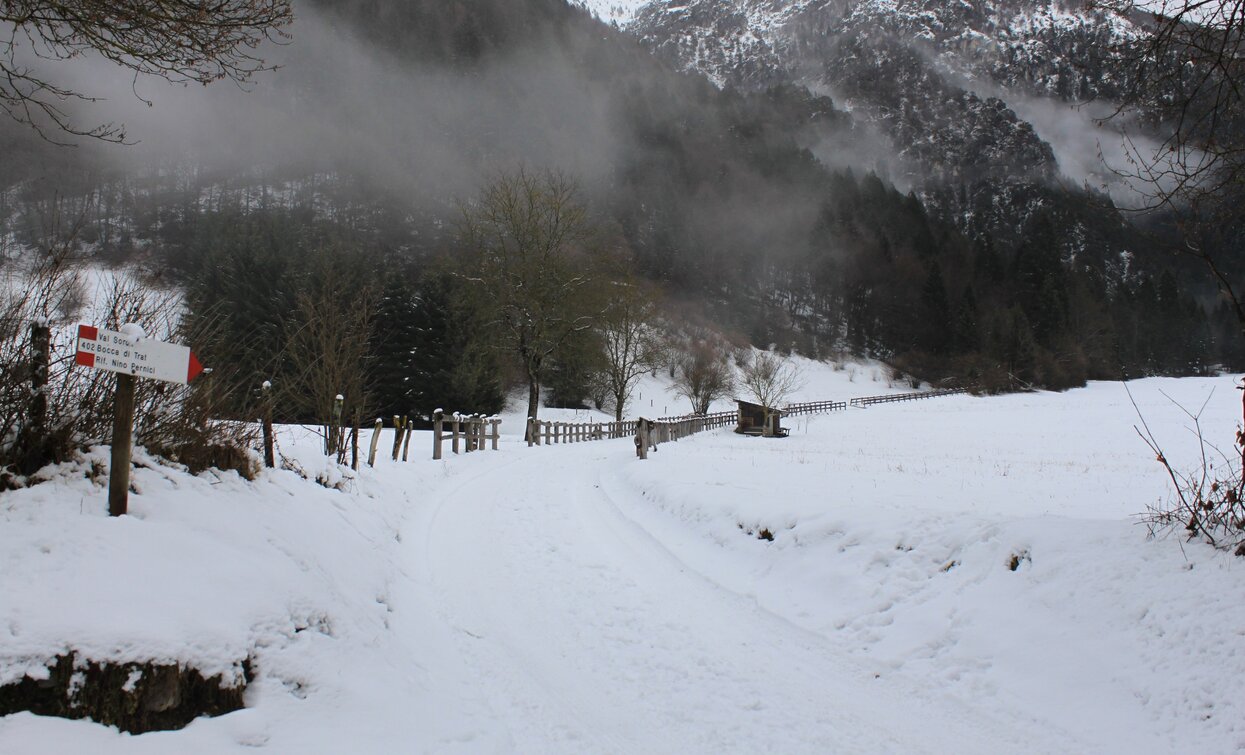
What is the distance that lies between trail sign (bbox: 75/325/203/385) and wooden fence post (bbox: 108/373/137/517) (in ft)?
0.38

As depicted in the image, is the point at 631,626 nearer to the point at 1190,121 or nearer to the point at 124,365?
the point at 124,365

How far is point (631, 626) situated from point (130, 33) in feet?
16.4

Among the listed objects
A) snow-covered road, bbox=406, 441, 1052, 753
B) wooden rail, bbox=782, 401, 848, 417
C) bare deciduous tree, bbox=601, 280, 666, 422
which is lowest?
snow-covered road, bbox=406, 441, 1052, 753

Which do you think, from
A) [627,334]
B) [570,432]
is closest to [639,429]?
[570,432]

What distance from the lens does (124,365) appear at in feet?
11.0

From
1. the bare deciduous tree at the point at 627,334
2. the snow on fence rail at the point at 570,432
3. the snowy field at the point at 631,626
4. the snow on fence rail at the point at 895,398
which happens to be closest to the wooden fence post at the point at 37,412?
the snowy field at the point at 631,626

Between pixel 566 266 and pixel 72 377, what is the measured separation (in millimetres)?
24106

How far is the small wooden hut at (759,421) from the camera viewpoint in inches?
1146

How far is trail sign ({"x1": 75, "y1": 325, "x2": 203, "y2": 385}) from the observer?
327 cm

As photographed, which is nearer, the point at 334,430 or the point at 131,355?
the point at 131,355

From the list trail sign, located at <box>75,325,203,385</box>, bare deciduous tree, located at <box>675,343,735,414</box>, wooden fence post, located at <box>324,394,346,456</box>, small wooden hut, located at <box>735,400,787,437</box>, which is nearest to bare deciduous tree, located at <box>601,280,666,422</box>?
small wooden hut, located at <box>735,400,787,437</box>

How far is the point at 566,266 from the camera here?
27.7m

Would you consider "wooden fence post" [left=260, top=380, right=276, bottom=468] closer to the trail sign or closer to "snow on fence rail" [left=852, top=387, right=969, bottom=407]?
the trail sign

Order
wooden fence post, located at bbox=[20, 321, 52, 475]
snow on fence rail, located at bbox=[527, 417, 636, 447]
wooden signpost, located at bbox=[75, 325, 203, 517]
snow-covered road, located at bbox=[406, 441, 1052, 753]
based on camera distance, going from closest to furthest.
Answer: snow-covered road, located at bbox=[406, 441, 1052, 753] < wooden signpost, located at bbox=[75, 325, 203, 517] < wooden fence post, located at bbox=[20, 321, 52, 475] < snow on fence rail, located at bbox=[527, 417, 636, 447]
